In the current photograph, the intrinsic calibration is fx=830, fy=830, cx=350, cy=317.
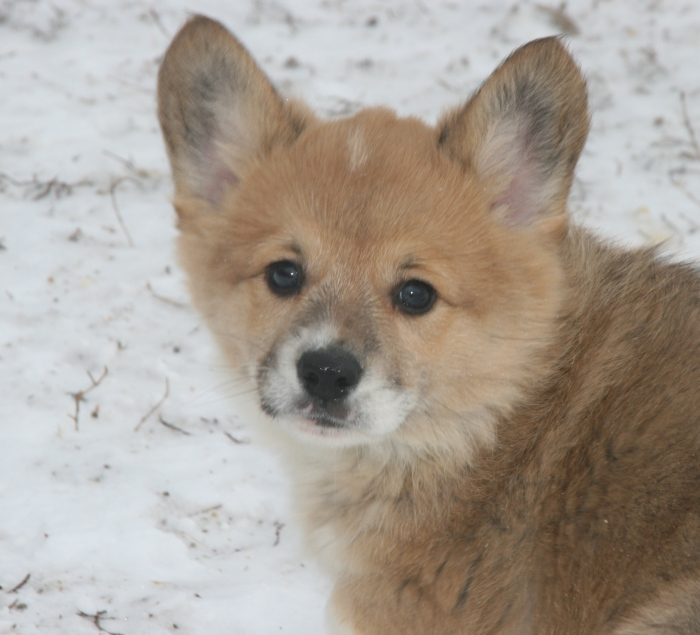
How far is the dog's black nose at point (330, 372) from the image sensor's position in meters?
2.61

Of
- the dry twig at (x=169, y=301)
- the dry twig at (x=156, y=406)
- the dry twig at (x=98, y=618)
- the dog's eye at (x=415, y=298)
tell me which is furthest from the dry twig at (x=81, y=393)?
the dog's eye at (x=415, y=298)

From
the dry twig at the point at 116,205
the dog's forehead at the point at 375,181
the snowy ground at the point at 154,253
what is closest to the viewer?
the dog's forehead at the point at 375,181

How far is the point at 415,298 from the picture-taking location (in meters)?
2.84

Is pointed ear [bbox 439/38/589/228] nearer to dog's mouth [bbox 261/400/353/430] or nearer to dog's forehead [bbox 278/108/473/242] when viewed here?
dog's forehead [bbox 278/108/473/242]

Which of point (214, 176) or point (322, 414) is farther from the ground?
point (214, 176)

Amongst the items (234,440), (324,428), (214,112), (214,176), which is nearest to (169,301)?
(234,440)

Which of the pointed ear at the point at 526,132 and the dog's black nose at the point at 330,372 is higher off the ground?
the pointed ear at the point at 526,132

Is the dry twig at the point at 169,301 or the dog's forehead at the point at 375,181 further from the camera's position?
the dry twig at the point at 169,301

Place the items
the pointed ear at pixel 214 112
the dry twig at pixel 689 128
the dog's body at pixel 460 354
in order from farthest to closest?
1. the dry twig at pixel 689 128
2. the pointed ear at pixel 214 112
3. the dog's body at pixel 460 354

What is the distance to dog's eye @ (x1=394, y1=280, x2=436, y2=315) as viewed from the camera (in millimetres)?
2830

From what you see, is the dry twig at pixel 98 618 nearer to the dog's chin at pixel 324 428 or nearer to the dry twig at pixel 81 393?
the dog's chin at pixel 324 428

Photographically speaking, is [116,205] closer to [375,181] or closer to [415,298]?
[375,181]

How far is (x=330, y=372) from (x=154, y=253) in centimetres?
267

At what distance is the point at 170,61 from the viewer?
3.07 meters
